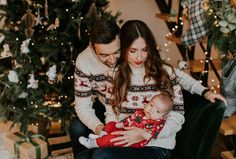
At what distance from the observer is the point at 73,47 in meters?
2.60

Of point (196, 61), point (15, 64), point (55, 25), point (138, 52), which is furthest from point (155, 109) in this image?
point (196, 61)

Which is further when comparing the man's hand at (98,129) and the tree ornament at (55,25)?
the tree ornament at (55,25)

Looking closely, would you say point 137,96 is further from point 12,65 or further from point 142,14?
point 142,14

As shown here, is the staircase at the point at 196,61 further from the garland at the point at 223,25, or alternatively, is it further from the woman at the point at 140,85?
the woman at the point at 140,85

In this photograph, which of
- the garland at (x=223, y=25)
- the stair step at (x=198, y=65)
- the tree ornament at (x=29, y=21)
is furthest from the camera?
the stair step at (x=198, y=65)

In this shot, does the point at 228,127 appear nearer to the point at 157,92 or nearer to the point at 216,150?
the point at 216,150

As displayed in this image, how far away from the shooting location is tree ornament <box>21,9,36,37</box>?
2.44m

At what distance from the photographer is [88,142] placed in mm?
1848

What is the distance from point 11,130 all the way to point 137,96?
5.18ft

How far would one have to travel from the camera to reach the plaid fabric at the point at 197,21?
2.62 meters

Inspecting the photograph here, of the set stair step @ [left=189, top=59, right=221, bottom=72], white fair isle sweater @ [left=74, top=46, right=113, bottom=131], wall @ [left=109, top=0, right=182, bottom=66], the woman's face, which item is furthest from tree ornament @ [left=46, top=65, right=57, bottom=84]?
wall @ [left=109, top=0, right=182, bottom=66]

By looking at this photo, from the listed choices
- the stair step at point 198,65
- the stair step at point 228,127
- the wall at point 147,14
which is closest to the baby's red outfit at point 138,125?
the stair step at point 228,127

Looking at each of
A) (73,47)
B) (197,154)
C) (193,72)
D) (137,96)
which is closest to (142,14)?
(193,72)

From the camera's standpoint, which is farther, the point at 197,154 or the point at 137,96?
the point at 137,96
